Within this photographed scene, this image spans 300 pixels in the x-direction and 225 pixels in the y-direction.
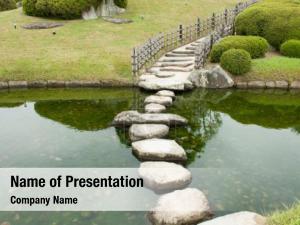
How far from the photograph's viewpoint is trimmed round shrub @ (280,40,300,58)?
23844 millimetres

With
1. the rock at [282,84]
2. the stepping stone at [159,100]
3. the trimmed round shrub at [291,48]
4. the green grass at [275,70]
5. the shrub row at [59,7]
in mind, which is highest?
the shrub row at [59,7]

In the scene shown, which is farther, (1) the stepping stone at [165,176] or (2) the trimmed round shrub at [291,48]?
(2) the trimmed round shrub at [291,48]

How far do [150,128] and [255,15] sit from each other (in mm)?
15871

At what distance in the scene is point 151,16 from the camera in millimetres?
33500

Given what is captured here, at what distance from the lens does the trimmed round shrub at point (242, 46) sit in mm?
23375

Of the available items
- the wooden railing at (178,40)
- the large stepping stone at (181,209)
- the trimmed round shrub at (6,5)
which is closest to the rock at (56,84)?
the wooden railing at (178,40)

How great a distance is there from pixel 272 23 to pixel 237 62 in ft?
20.2

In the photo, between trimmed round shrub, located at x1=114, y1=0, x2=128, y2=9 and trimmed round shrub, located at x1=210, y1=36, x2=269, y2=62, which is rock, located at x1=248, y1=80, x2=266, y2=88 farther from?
trimmed round shrub, located at x1=114, y1=0, x2=128, y2=9

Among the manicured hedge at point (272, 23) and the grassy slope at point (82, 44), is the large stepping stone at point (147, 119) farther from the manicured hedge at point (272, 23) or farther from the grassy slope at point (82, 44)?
the manicured hedge at point (272, 23)

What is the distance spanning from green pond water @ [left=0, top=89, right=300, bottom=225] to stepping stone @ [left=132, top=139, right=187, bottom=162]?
0.33 meters

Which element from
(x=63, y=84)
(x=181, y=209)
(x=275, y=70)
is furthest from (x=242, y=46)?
(x=181, y=209)

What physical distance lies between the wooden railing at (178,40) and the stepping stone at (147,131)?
7501 millimetres

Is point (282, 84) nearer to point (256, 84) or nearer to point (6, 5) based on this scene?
point (256, 84)

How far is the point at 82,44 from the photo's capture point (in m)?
26.2
